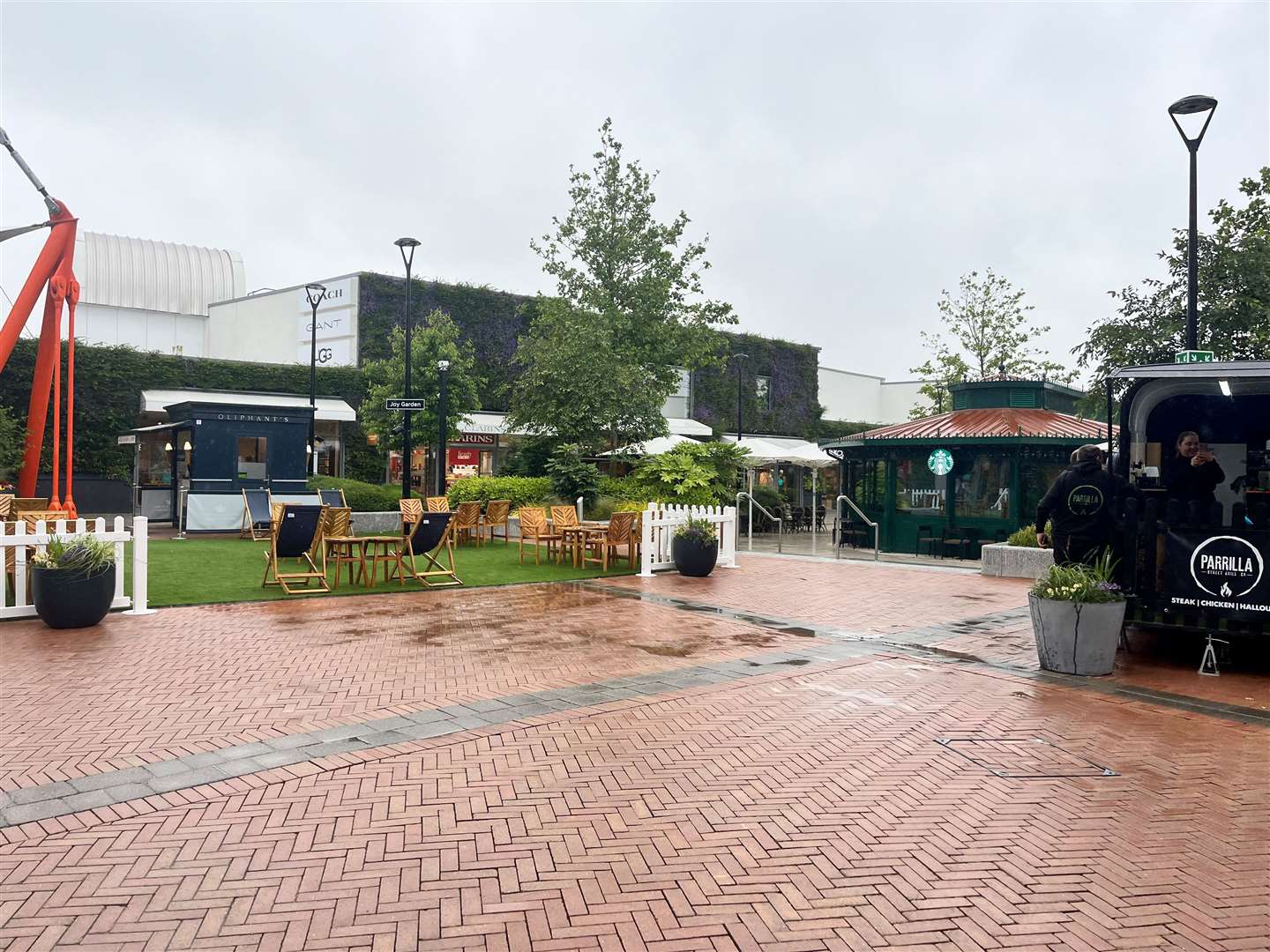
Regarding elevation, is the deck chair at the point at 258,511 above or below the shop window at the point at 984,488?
below

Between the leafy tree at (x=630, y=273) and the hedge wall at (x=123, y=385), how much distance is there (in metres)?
7.36

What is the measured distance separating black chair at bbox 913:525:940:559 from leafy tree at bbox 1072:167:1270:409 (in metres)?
5.34

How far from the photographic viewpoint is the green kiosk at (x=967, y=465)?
56.3ft

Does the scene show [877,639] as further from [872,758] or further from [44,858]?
[44,858]

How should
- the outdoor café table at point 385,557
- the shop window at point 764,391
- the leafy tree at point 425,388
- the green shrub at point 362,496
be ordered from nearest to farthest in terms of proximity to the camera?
the outdoor café table at point 385,557, the green shrub at point 362,496, the leafy tree at point 425,388, the shop window at point 764,391

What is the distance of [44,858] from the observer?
3385 mm

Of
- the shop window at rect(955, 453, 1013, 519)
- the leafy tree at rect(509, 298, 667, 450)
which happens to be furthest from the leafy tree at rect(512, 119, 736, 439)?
the shop window at rect(955, 453, 1013, 519)

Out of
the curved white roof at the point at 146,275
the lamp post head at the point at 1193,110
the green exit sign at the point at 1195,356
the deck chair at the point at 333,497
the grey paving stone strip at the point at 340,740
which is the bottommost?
the grey paving stone strip at the point at 340,740

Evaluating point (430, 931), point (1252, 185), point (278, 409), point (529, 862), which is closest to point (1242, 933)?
point (529, 862)

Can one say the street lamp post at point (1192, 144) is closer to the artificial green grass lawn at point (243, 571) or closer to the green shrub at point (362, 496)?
the artificial green grass lawn at point (243, 571)

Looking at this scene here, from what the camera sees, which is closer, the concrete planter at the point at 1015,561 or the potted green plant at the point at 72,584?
the potted green plant at the point at 72,584

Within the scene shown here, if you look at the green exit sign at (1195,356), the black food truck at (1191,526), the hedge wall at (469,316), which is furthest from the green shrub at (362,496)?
the green exit sign at (1195,356)

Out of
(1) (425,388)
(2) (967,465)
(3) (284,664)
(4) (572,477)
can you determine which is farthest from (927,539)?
(3) (284,664)

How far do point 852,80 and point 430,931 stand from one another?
1441 centimetres
